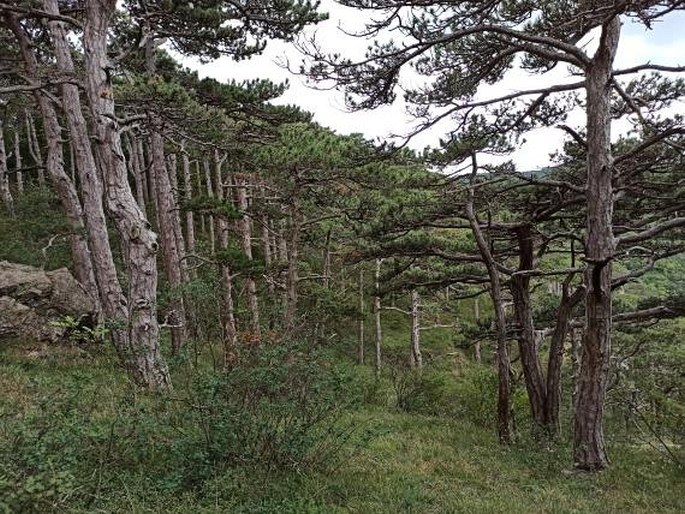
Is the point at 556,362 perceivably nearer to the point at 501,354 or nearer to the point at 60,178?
the point at 501,354

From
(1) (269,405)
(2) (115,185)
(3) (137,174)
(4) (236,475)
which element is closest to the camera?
(4) (236,475)

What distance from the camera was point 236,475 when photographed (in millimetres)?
5137

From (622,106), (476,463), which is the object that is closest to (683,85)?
(622,106)

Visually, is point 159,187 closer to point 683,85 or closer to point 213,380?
point 213,380

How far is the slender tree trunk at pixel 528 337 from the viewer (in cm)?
1208

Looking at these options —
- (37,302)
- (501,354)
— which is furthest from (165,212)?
(501,354)

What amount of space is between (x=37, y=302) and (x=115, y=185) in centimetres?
493

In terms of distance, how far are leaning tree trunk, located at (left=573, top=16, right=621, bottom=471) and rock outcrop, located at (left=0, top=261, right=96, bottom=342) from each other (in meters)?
9.30

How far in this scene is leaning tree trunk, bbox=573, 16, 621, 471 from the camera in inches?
307

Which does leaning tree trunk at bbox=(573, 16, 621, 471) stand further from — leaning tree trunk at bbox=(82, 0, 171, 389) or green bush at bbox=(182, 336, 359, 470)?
leaning tree trunk at bbox=(82, 0, 171, 389)

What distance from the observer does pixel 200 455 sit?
523 centimetres

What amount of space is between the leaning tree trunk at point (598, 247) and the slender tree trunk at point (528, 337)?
158 inches

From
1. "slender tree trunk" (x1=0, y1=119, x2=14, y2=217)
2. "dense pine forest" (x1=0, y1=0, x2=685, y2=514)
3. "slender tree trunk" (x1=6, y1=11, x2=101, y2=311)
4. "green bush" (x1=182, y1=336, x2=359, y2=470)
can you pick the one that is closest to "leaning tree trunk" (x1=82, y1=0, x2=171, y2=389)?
"dense pine forest" (x1=0, y1=0, x2=685, y2=514)

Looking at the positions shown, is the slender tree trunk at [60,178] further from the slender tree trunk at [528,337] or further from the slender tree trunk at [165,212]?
the slender tree trunk at [528,337]
